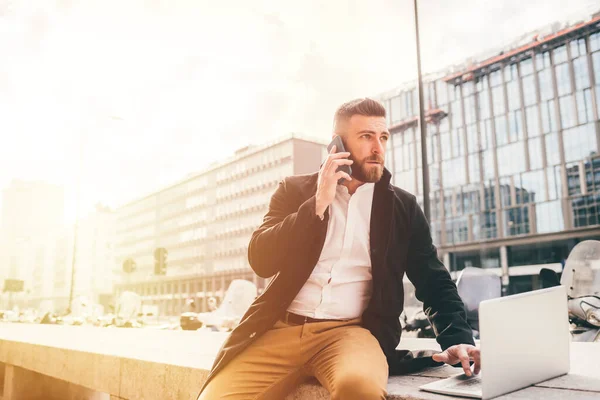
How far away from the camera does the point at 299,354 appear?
99.1 inches

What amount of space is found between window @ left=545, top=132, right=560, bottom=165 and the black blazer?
50067mm

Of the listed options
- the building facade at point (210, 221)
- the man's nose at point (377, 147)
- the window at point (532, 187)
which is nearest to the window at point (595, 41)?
the window at point (532, 187)

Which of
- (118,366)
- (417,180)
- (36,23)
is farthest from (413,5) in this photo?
(417,180)

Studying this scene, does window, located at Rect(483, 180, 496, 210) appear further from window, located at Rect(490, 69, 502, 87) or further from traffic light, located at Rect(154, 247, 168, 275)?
traffic light, located at Rect(154, 247, 168, 275)

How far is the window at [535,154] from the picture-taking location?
49344mm

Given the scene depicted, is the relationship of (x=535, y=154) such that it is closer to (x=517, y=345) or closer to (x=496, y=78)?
(x=496, y=78)

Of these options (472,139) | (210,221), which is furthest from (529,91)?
(210,221)

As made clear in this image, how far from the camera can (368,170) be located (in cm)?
266

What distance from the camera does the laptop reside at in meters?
1.93

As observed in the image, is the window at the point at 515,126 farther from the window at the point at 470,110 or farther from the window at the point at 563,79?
the window at the point at 470,110

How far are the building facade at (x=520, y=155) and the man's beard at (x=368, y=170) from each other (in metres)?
42.0

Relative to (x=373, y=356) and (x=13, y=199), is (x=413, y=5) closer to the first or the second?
(x=373, y=356)

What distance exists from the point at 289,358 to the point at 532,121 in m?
53.3

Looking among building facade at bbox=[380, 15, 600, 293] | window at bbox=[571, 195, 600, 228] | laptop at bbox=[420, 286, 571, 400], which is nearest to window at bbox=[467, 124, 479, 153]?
building facade at bbox=[380, 15, 600, 293]
